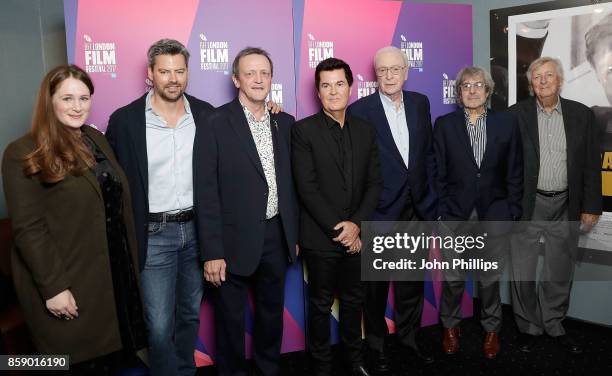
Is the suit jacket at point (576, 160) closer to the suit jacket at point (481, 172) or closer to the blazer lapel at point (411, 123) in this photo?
the suit jacket at point (481, 172)

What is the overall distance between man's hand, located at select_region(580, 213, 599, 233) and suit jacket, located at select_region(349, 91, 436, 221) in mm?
1050

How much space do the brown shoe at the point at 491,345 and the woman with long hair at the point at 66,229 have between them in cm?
237

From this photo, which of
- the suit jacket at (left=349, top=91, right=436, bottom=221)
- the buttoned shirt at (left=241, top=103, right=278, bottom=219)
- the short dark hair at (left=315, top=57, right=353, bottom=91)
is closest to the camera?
the buttoned shirt at (left=241, top=103, right=278, bottom=219)

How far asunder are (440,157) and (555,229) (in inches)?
37.5

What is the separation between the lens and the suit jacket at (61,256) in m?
2.04

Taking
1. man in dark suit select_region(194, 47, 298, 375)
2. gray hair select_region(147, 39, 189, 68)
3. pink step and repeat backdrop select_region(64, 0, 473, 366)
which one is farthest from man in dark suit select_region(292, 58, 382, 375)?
gray hair select_region(147, 39, 189, 68)

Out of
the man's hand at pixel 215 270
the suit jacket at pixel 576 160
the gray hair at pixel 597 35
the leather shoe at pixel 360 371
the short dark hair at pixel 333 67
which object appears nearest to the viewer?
the man's hand at pixel 215 270

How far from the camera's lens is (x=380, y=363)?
330 cm

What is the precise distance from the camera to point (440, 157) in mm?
3412

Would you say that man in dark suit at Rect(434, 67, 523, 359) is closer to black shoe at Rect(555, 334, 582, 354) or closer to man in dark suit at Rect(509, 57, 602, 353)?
man in dark suit at Rect(509, 57, 602, 353)

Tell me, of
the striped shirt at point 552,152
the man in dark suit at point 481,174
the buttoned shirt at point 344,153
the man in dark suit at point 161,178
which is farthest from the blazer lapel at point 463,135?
the man in dark suit at point 161,178

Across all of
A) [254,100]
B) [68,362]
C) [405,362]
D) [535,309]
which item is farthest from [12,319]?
[535,309]

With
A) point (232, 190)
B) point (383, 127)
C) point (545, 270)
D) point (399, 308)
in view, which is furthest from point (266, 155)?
point (545, 270)

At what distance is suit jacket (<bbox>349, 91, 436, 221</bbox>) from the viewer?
10.6 feet
